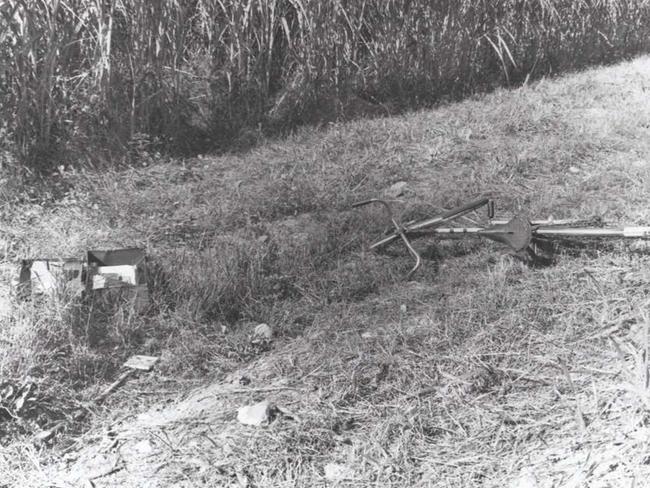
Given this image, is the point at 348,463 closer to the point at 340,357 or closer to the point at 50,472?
the point at 340,357

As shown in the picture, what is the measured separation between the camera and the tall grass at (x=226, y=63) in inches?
147

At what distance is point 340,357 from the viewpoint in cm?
240

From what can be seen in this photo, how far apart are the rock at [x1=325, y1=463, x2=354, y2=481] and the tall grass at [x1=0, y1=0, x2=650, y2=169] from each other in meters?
2.64

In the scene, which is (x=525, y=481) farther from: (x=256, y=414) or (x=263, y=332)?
(x=263, y=332)

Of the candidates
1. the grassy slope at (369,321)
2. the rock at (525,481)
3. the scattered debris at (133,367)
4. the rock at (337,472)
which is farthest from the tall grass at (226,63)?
the rock at (525,481)

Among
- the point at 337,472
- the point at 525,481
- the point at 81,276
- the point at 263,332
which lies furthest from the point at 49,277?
the point at 525,481

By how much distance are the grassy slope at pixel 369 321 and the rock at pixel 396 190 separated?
63 millimetres

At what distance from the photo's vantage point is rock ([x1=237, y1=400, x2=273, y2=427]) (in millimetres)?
2127

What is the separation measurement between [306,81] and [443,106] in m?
1.19

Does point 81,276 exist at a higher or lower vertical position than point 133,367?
higher

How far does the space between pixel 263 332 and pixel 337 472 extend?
0.80 meters

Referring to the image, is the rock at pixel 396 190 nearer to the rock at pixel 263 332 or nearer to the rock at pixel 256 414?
the rock at pixel 263 332

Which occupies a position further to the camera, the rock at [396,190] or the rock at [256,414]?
the rock at [396,190]

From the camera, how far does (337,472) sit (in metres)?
1.94
